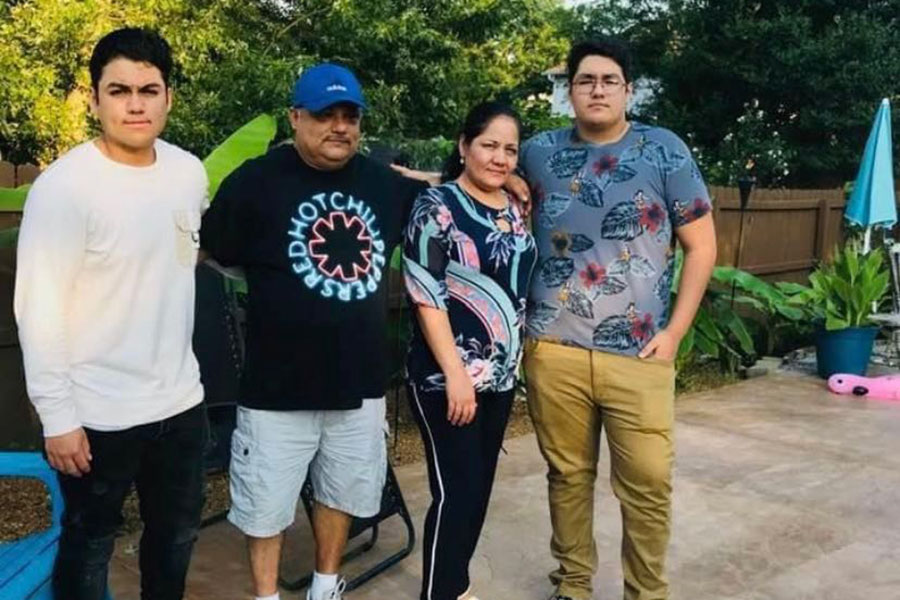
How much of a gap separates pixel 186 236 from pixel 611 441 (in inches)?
55.4

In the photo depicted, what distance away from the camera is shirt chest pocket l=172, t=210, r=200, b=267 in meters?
2.27

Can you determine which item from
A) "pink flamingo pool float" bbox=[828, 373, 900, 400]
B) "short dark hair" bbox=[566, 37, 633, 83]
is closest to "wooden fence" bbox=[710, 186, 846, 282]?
"pink flamingo pool float" bbox=[828, 373, 900, 400]

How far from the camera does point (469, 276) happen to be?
2.60 m

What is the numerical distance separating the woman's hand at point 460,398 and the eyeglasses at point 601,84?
2.94ft

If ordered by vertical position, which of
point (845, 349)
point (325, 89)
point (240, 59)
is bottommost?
point (845, 349)

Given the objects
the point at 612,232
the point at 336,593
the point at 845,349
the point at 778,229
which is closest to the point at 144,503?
the point at 336,593

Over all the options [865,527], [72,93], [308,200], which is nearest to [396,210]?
[308,200]

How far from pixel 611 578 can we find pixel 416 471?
1.41 meters

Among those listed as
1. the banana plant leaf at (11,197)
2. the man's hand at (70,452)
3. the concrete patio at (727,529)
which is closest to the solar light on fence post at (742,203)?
the concrete patio at (727,529)

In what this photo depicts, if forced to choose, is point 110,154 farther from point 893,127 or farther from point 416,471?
point 893,127

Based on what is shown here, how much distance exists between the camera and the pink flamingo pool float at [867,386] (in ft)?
21.2

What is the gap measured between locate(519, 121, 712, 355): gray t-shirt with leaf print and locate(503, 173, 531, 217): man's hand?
→ 0.21 ft

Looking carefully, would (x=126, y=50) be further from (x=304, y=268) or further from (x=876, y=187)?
(x=876, y=187)

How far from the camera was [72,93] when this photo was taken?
983 centimetres
